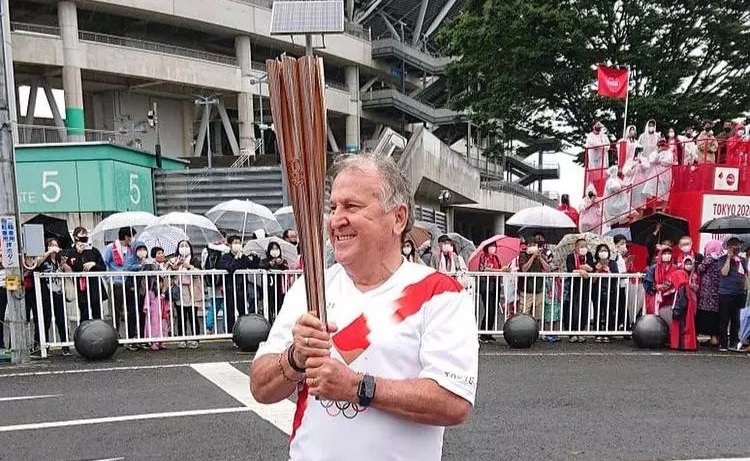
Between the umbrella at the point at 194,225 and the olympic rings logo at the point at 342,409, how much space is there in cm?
1005

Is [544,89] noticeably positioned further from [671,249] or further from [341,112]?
[341,112]

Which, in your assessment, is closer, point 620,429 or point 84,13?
point 620,429

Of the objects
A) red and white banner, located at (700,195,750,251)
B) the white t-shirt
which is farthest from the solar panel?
red and white banner, located at (700,195,750,251)

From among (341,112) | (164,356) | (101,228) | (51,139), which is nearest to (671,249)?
(164,356)

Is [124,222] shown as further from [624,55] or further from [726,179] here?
[624,55]

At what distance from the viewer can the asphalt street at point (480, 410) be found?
4574 mm

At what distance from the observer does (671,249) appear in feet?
27.9

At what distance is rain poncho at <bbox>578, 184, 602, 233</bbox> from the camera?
14680 millimetres

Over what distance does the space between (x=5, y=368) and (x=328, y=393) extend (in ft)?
24.2

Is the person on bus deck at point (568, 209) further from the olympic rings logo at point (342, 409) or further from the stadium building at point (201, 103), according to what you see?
the olympic rings logo at point (342, 409)

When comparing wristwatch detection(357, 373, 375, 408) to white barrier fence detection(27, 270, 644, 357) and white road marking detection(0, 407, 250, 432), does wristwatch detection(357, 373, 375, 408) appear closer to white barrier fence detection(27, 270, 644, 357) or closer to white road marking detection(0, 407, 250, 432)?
white road marking detection(0, 407, 250, 432)

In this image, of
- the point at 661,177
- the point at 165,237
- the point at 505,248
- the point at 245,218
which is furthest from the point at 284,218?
the point at 661,177

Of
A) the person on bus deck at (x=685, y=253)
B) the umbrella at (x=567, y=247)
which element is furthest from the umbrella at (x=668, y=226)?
the person on bus deck at (x=685, y=253)

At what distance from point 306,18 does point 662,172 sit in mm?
9962
